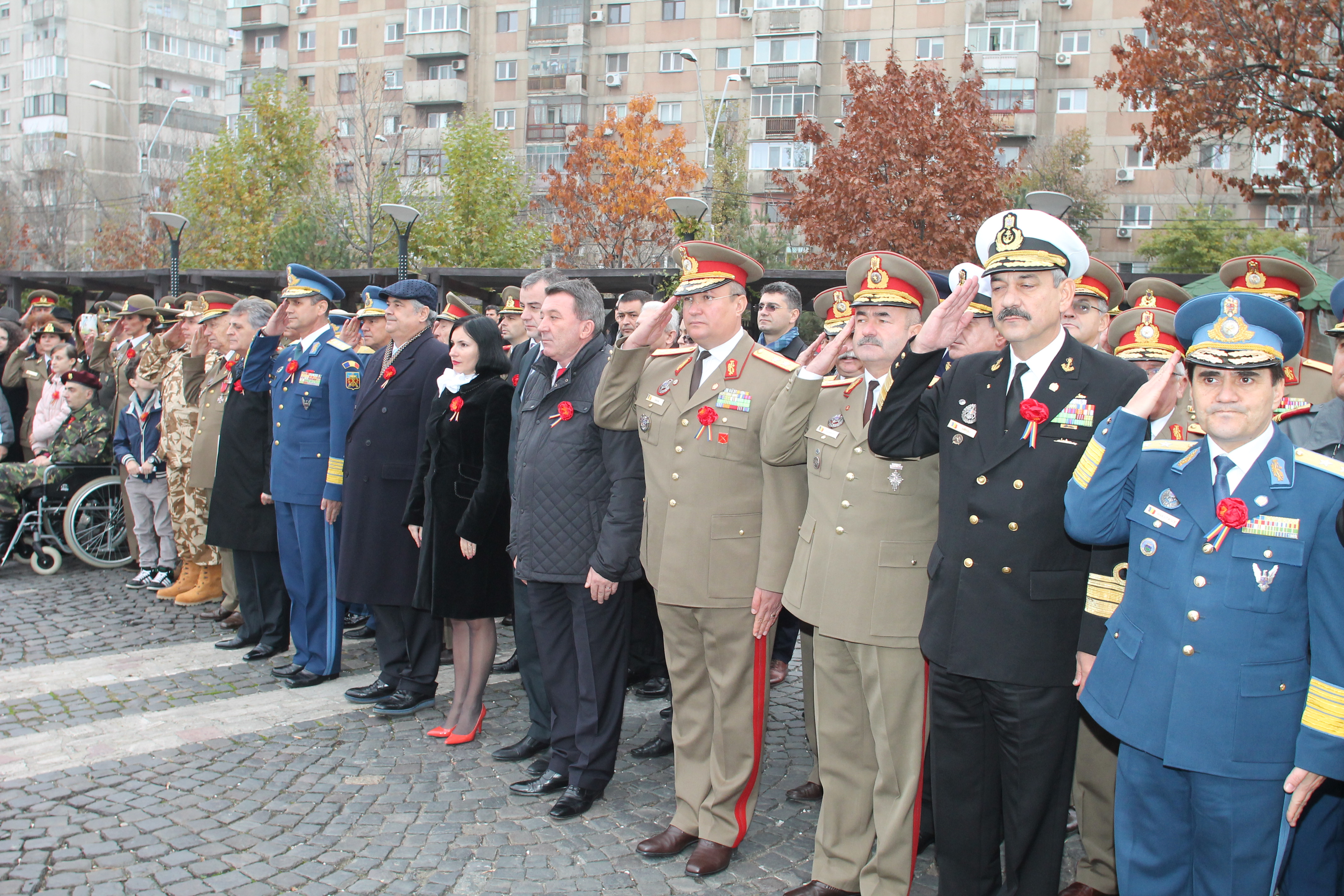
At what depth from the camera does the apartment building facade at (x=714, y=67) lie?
37375mm

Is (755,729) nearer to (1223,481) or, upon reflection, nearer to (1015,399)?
(1015,399)

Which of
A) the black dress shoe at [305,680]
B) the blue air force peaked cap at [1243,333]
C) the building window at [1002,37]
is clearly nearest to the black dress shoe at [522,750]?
the black dress shoe at [305,680]

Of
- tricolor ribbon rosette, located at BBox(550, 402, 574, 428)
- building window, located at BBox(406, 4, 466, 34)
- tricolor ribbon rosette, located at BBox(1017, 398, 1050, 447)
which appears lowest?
tricolor ribbon rosette, located at BBox(550, 402, 574, 428)

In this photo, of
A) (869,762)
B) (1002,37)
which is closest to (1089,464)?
(869,762)

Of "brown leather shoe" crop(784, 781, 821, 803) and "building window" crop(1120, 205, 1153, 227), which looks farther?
"building window" crop(1120, 205, 1153, 227)

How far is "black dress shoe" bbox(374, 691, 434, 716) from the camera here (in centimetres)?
595

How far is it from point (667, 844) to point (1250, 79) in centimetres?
1240

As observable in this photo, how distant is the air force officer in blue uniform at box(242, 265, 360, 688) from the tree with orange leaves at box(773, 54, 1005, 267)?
1724cm

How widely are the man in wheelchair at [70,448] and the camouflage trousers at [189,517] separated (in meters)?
1.26

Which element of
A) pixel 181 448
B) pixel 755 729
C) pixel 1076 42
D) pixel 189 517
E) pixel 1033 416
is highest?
pixel 1076 42

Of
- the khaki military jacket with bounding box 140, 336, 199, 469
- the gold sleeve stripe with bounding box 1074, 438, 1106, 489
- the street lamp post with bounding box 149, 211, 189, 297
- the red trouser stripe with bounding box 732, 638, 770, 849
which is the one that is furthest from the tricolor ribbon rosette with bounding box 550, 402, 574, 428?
the street lamp post with bounding box 149, 211, 189, 297

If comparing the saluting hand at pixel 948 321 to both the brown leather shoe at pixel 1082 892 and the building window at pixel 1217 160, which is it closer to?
the brown leather shoe at pixel 1082 892

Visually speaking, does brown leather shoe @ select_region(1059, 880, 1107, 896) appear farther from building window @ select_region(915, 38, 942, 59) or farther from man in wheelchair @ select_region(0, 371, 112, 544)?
building window @ select_region(915, 38, 942, 59)

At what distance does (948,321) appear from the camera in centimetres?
344
